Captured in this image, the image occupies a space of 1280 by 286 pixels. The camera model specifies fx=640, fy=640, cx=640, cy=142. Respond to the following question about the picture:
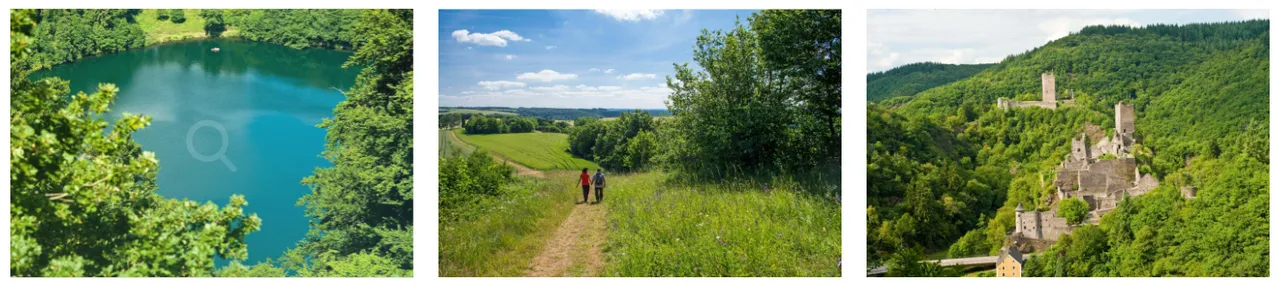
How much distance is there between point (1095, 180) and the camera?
5422 millimetres

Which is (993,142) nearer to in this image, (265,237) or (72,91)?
(265,237)

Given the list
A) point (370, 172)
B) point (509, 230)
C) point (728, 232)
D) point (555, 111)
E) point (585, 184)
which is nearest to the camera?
point (728, 232)

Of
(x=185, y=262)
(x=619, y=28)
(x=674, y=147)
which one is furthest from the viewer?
(x=674, y=147)

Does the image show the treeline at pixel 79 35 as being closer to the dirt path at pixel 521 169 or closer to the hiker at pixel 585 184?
the dirt path at pixel 521 169

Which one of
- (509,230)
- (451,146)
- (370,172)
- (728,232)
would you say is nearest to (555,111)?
(451,146)

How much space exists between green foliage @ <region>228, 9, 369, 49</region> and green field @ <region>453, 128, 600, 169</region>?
1323mm

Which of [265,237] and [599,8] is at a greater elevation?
[599,8]

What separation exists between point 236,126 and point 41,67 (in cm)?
168

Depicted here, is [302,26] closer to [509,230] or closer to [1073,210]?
[509,230]

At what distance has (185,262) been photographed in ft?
17.3

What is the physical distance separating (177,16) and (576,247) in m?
3.97

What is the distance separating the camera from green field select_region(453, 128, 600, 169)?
18.4 ft

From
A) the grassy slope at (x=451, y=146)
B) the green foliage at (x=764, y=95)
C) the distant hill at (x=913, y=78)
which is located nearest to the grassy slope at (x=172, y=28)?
the grassy slope at (x=451, y=146)
